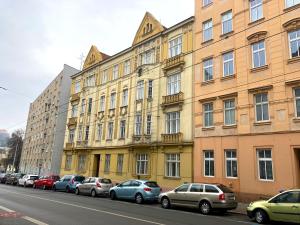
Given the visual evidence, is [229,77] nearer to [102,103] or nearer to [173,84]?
[173,84]

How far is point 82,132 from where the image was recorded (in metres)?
39.5

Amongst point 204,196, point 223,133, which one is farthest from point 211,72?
point 204,196

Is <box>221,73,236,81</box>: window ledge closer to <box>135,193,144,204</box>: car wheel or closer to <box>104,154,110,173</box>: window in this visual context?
<box>135,193,144,204</box>: car wheel

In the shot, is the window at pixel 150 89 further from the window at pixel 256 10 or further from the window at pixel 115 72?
the window at pixel 256 10

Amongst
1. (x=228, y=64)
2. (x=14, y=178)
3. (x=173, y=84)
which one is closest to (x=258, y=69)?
(x=228, y=64)

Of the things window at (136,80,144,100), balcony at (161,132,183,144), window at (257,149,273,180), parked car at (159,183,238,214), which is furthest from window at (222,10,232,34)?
parked car at (159,183,238,214)

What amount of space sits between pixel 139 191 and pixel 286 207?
10.1 meters

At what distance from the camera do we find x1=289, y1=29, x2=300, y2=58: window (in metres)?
19.5

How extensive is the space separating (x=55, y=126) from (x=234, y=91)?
114 ft

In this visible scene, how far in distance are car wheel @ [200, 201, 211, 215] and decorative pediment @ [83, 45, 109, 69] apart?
92.5ft

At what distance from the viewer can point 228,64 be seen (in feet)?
77.4

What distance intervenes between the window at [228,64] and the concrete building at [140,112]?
131 inches

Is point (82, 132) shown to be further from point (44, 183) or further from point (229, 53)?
point (229, 53)

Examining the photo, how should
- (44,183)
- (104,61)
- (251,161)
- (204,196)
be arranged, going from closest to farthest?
1. (204,196)
2. (251,161)
3. (44,183)
4. (104,61)
